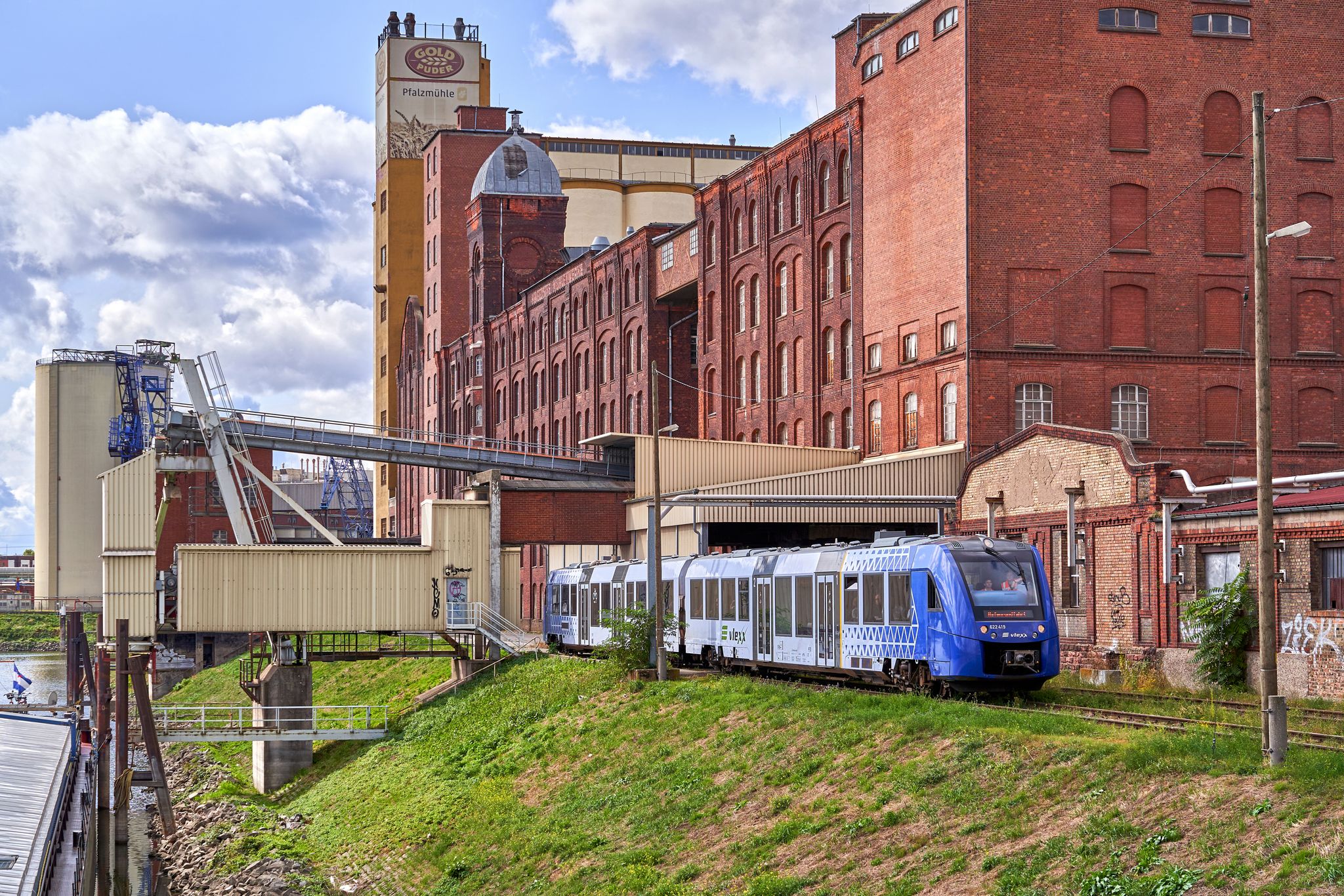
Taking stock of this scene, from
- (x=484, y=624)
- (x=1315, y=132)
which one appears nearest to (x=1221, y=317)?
(x=1315, y=132)

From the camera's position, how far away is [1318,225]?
5272 cm

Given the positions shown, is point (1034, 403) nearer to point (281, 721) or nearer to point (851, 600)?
point (851, 600)

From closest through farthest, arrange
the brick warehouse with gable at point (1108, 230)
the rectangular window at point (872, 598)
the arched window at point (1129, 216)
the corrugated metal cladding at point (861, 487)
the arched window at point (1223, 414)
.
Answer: the rectangular window at point (872, 598), the corrugated metal cladding at point (861, 487), the brick warehouse with gable at point (1108, 230), the arched window at point (1129, 216), the arched window at point (1223, 414)

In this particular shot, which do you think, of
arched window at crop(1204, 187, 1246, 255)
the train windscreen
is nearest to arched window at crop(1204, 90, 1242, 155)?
arched window at crop(1204, 187, 1246, 255)

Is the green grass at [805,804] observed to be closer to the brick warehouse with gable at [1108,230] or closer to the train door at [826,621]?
the train door at [826,621]

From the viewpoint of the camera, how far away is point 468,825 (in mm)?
32219

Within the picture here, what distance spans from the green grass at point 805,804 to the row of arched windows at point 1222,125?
25078 mm

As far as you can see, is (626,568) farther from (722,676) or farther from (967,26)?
(967,26)

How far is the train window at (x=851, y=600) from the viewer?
3094cm

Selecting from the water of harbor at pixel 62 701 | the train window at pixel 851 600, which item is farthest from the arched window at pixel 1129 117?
the water of harbor at pixel 62 701

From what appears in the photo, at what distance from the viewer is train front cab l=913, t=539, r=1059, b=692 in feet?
89.5

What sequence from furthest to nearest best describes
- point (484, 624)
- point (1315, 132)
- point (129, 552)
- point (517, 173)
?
1. point (517, 173)
2. point (1315, 132)
3. point (484, 624)
4. point (129, 552)

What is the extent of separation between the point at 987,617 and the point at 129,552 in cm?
3062

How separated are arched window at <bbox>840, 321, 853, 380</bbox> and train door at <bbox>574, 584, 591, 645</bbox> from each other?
1429cm
